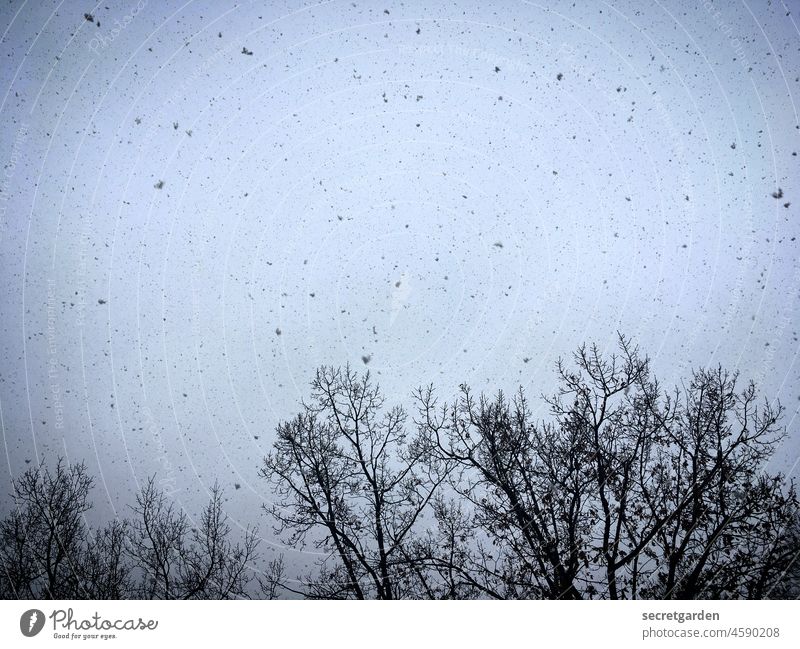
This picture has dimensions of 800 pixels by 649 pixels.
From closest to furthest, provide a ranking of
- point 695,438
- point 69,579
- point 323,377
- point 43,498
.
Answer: point 69,579 < point 43,498 < point 695,438 < point 323,377

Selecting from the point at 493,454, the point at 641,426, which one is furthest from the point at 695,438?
the point at 493,454

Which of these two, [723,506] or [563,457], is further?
[563,457]

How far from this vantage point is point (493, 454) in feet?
13.4

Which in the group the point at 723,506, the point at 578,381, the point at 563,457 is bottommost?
the point at 723,506
